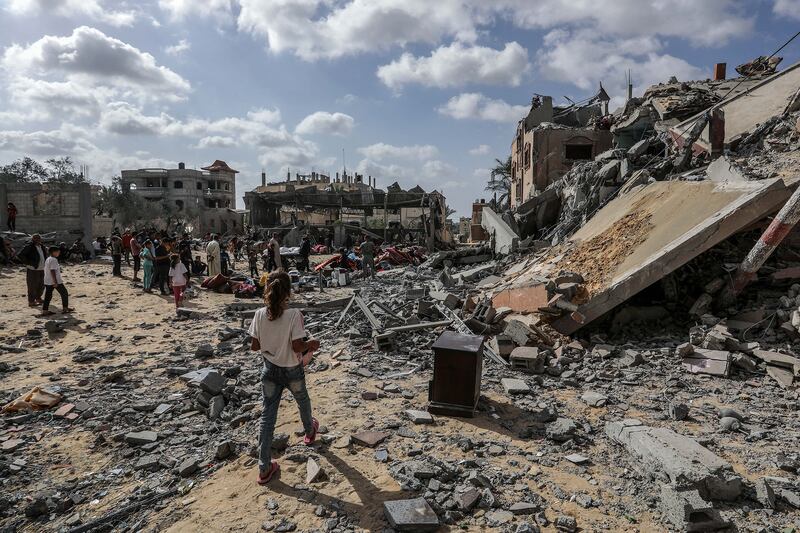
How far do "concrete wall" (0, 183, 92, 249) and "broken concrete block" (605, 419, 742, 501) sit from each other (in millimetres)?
21673

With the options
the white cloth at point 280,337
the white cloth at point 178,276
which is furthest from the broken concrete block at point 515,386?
the white cloth at point 178,276

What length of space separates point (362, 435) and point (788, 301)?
6047 millimetres

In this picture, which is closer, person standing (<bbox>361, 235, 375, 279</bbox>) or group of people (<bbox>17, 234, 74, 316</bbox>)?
group of people (<bbox>17, 234, 74, 316</bbox>)

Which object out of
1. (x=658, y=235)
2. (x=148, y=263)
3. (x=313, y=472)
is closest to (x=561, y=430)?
(x=313, y=472)

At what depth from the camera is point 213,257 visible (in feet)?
44.7

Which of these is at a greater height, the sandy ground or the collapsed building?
the collapsed building

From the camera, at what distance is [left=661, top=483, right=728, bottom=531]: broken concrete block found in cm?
280

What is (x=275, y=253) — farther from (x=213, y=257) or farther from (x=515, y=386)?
(x=515, y=386)

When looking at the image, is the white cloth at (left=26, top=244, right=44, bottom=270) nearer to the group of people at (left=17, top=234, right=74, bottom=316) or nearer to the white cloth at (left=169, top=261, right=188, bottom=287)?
the group of people at (left=17, top=234, right=74, bottom=316)

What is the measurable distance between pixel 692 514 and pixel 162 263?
12170mm

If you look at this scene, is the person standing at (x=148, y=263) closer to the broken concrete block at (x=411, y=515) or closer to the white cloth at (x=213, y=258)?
the white cloth at (x=213, y=258)

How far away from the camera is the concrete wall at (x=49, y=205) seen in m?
19.0

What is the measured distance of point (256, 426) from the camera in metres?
4.42

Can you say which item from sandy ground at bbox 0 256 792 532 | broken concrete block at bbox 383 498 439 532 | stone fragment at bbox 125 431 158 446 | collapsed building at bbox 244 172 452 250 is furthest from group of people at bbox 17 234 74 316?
collapsed building at bbox 244 172 452 250
